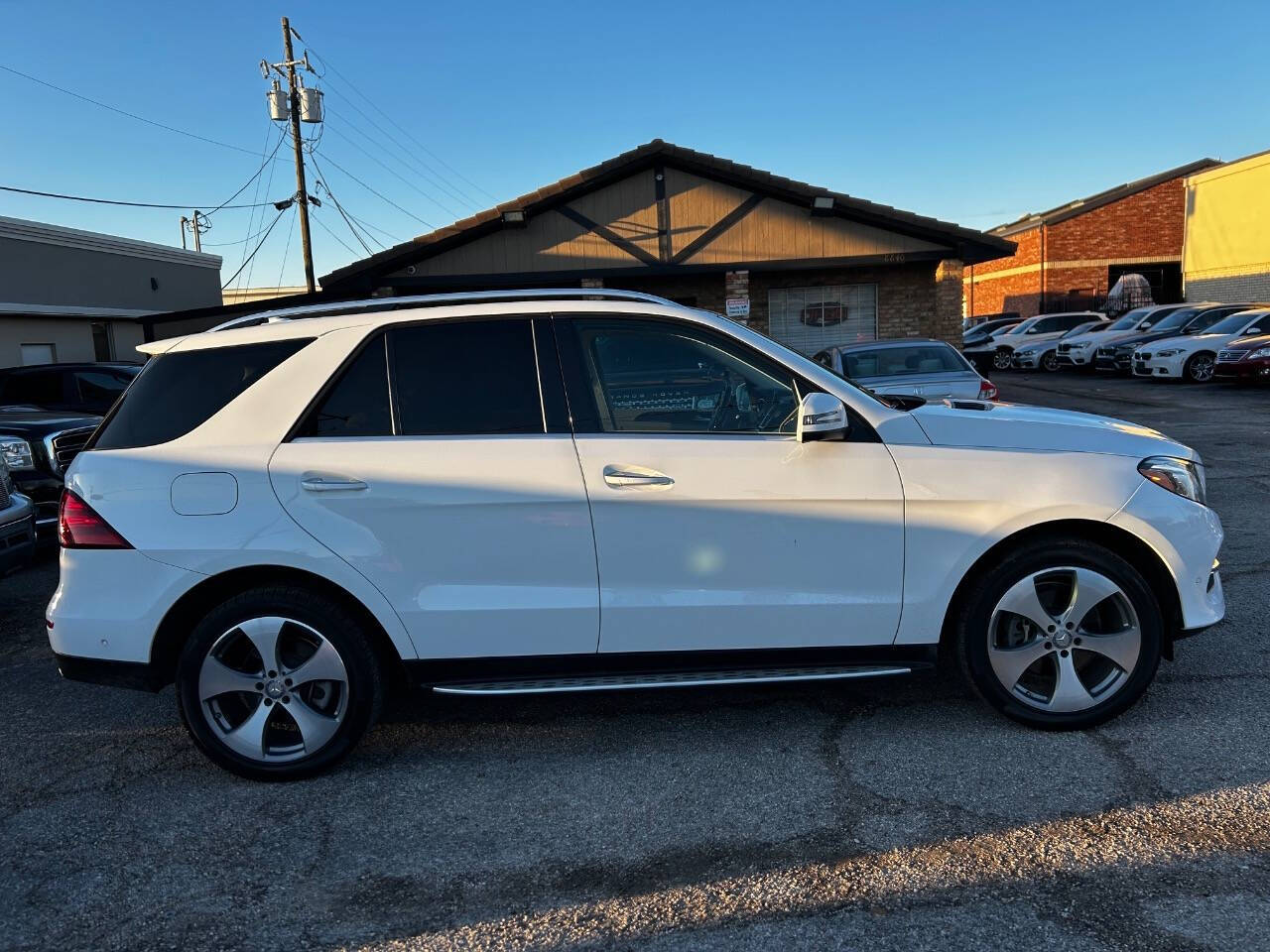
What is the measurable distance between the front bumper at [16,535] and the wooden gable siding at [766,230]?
12834 mm

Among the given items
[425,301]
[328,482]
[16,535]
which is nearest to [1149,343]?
[425,301]

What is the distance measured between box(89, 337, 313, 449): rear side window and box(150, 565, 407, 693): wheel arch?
1.95ft

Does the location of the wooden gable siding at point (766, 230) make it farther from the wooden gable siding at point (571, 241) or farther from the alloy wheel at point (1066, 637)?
the alloy wheel at point (1066, 637)

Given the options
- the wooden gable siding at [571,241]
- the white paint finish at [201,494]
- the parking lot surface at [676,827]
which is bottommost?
the parking lot surface at [676,827]

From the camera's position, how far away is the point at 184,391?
3570 millimetres

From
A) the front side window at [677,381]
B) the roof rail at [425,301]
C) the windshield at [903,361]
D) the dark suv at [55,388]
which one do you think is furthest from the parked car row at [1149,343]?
the dark suv at [55,388]

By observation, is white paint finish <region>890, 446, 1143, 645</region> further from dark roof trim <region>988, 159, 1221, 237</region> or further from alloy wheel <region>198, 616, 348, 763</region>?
dark roof trim <region>988, 159, 1221, 237</region>

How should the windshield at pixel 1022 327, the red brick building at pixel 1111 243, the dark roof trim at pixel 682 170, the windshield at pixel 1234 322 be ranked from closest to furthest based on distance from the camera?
1. the dark roof trim at pixel 682 170
2. the windshield at pixel 1234 322
3. the windshield at pixel 1022 327
4. the red brick building at pixel 1111 243

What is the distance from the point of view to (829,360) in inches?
436

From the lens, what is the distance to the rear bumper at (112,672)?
136 inches

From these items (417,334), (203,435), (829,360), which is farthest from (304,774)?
(829,360)

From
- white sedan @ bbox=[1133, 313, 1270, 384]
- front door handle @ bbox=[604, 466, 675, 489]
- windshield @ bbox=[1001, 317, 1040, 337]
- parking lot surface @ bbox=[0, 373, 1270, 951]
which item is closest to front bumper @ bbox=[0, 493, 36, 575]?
parking lot surface @ bbox=[0, 373, 1270, 951]

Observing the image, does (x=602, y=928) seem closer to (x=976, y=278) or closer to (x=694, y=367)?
(x=694, y=367)

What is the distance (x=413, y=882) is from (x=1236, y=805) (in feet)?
8.81
